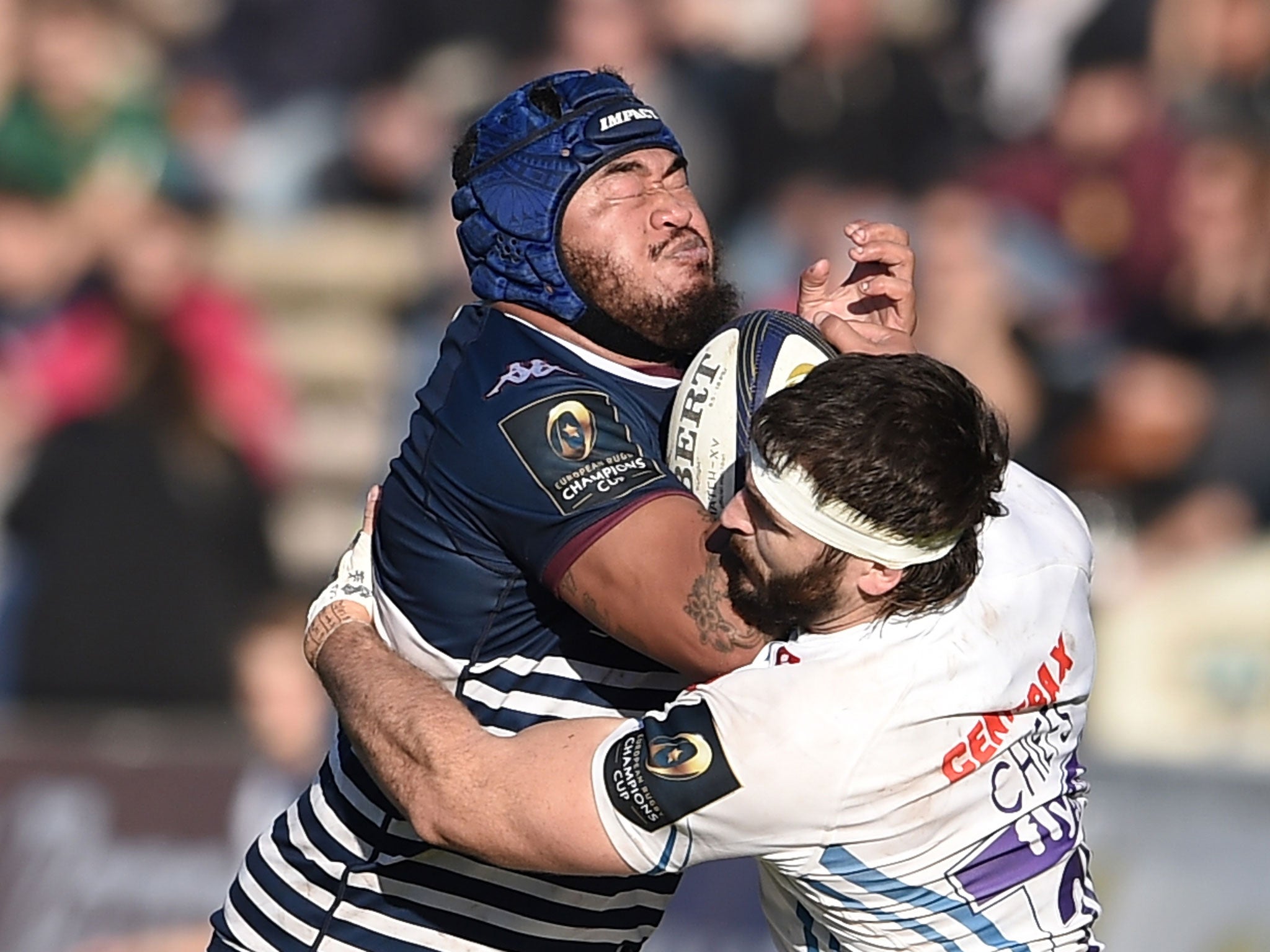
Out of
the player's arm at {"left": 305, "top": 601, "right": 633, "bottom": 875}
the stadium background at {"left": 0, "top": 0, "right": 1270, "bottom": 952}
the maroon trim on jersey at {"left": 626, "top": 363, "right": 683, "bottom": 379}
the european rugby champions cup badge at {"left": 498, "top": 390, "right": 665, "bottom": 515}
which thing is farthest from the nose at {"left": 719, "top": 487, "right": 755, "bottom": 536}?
the stadium background at {"left": 0, "top": 0, "right": 1270, "bottom": 952}

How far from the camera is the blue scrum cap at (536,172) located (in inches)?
136

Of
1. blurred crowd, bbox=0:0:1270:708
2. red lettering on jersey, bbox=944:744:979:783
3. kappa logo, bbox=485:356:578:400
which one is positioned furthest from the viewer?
blurred crowd, bbox=0:0:1270:708

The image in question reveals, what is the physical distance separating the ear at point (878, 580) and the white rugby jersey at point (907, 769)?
0.25 ft

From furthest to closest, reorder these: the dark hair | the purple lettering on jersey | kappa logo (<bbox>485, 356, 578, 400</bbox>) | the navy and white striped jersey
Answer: kappa logo (<bbox>485, 356, 578, 400</bbox>)
the navy and white striped jersey
the purple lettering on jersey
the dark hair

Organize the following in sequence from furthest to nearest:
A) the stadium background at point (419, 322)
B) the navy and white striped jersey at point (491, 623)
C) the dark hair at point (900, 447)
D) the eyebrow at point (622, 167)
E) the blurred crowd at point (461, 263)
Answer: the blurred crowd at point (461, 263)
the stadium background at point (419, 322)
the eyebrow at point (622, 167)
the navy and white striped jersey at point (491, 623)
the dark hair at point (900, 447)

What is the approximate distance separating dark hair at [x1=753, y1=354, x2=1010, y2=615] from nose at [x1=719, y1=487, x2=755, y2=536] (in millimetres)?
106

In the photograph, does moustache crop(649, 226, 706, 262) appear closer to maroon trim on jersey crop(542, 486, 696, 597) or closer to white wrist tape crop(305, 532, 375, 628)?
maroon trim on jersey crop(542, 486, 696, 597)

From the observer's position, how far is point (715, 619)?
2934 millimetres

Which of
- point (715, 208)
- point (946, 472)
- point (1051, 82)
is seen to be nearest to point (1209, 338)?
point (1051, 82)

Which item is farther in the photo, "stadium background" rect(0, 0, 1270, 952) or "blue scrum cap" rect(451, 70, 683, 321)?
"stadium background" rect(0, 0, 1270, 952)

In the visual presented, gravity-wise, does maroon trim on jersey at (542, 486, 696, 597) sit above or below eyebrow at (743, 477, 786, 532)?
below

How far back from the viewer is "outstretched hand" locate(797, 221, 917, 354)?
3406mm

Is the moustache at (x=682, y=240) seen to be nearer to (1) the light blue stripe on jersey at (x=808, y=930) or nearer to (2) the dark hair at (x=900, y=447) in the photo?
(2) the dark hair at (x=900, y=447)

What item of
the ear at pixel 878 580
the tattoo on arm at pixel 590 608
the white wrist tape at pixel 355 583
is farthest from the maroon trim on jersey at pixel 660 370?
the ear at pixel 878 580
